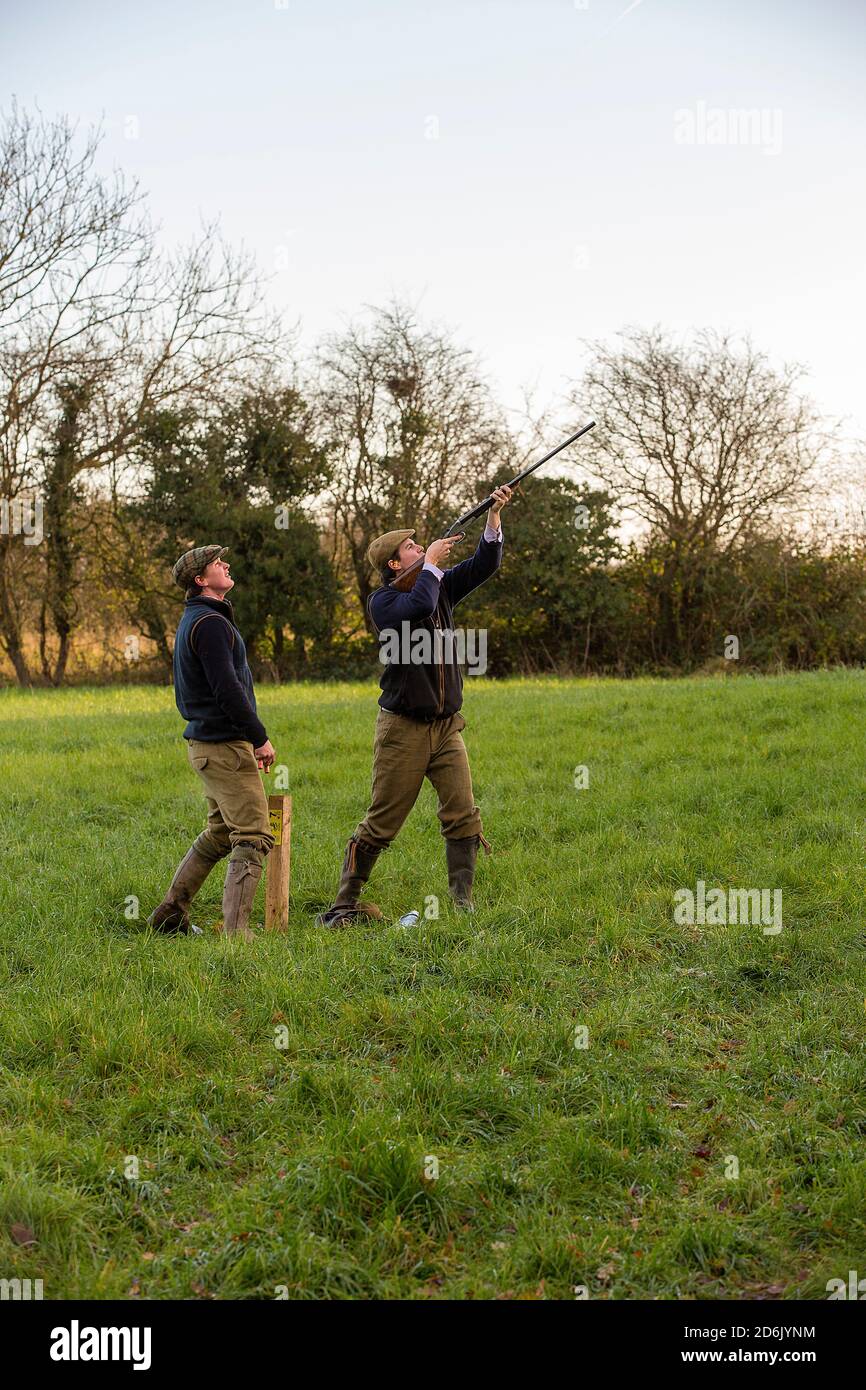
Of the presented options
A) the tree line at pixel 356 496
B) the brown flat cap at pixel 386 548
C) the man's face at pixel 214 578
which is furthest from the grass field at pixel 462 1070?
the tree line at pixel 356 496

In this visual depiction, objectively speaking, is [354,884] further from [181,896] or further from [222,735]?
[222,735]

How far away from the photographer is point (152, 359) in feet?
79.3

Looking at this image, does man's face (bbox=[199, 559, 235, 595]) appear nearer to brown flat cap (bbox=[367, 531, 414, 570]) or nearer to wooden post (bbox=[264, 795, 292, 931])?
brown flat cap (bbox=[367, 531, 414, 570])

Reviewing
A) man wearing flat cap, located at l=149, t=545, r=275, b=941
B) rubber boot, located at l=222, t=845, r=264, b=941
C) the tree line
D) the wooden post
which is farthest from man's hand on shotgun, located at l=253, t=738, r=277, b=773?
the tree line

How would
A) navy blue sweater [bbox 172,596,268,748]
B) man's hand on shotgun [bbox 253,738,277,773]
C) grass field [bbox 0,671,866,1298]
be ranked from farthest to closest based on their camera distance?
man's hand on shotgun [bbox 253,738,277,773] → navy blue sweater [bbox 172,596,268,748] → grass field [bbox 0,671,866,1298]

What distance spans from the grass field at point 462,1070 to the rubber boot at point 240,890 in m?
0.16

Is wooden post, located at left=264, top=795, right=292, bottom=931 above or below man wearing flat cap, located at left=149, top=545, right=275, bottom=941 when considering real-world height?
below

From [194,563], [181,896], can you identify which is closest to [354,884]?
[181,896]

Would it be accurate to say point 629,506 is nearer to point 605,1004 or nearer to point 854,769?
point 854,769

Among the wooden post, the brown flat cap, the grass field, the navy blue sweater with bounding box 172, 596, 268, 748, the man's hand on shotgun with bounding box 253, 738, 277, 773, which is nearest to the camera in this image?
the grass field

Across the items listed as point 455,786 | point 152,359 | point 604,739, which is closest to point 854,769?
point 604,739

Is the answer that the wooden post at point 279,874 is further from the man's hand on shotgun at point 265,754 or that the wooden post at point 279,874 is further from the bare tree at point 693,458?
the bare tree at point 693,458

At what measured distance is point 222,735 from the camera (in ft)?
19.6

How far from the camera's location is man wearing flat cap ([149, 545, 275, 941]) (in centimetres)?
586
